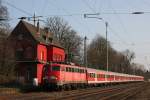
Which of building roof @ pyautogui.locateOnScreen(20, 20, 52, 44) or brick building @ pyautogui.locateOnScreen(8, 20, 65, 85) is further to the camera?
building roof @ pyautogui.locateOnScreen(20, 20, 52, 44)

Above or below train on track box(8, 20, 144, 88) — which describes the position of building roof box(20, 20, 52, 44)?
above

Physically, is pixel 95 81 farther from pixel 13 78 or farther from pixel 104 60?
pixel 104 60

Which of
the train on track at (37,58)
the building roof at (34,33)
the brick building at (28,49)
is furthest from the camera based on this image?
the building roof at (34,33)

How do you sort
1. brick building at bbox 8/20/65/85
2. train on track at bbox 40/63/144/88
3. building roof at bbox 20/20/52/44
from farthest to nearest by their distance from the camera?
building roof at bbox 20/20/52/44, brick building at bbox 8/20/65/85, train on track at bbox 40/63/144/88

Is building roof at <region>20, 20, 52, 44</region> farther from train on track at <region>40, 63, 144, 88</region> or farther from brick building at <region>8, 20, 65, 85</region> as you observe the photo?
train on track at <region>40, 63, 144, 88</region>

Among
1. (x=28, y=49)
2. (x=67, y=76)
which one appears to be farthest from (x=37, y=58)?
(x=67, y=76)

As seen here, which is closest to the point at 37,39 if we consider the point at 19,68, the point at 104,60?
the point at 19,68

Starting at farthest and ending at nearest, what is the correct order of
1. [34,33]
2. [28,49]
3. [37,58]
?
[34,33] → [28,49] → [37,58]

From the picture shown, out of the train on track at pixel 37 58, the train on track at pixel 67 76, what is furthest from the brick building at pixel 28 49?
the train on track at pixel 67 76

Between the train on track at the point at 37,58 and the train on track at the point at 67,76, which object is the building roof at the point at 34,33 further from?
the train on track at the point at 67,76

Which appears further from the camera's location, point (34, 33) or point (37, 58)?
point (34, 33)

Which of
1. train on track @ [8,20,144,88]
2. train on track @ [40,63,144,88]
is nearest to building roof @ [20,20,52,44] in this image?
train on track @ [8,20,144,88]

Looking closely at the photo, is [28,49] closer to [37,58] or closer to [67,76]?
[37,58]

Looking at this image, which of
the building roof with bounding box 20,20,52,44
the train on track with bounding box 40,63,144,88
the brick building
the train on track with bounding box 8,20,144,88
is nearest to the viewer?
the train on track with bounding box 40,63,144,88
